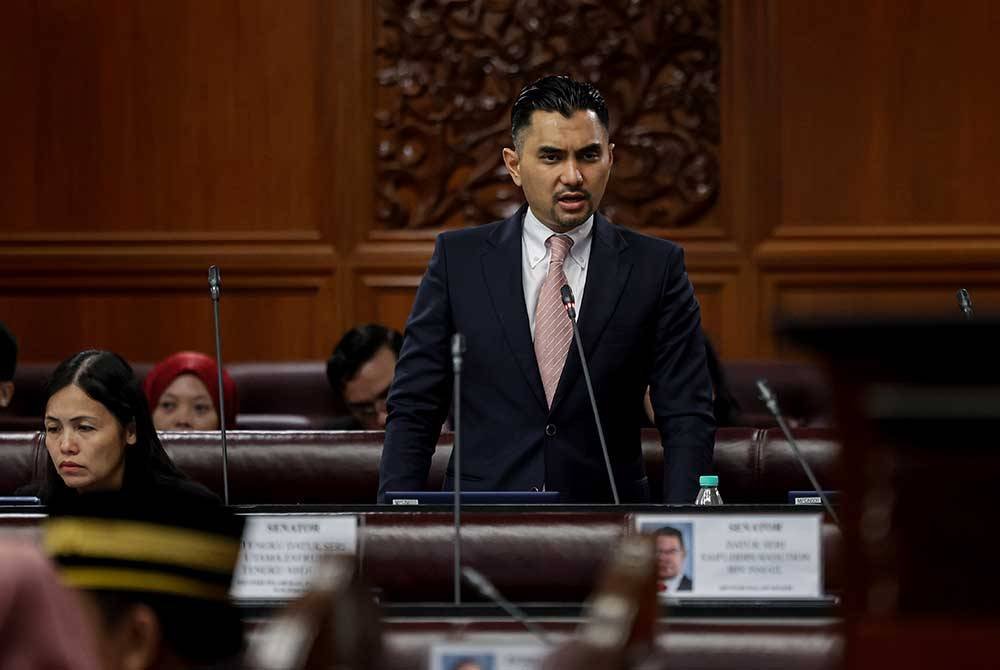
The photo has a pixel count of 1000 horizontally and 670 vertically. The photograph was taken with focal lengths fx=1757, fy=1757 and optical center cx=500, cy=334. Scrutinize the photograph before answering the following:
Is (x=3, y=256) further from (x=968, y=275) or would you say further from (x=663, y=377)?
(x=663, y=377)

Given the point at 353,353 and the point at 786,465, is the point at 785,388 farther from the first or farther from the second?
the point at 786,465

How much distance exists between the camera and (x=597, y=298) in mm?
3701

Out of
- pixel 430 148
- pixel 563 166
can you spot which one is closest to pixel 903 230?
pixel 430 148

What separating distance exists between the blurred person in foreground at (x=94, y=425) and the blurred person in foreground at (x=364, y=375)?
2.02 m

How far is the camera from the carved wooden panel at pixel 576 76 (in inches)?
294

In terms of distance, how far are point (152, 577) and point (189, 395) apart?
13.2 ft

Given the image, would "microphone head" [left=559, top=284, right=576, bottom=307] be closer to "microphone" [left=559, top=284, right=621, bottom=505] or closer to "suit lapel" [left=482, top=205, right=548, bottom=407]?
"microphone" [left=559, top=284, right=621, bottom=505]

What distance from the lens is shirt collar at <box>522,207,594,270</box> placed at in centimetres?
378

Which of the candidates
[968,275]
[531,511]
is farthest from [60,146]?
[531,511]

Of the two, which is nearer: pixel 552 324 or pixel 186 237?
pixel 552 324

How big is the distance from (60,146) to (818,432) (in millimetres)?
4527

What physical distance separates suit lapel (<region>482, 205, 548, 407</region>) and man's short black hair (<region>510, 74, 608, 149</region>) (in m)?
0.23

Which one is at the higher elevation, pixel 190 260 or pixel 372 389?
pixel 190 260

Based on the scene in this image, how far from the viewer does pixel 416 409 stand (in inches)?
145
